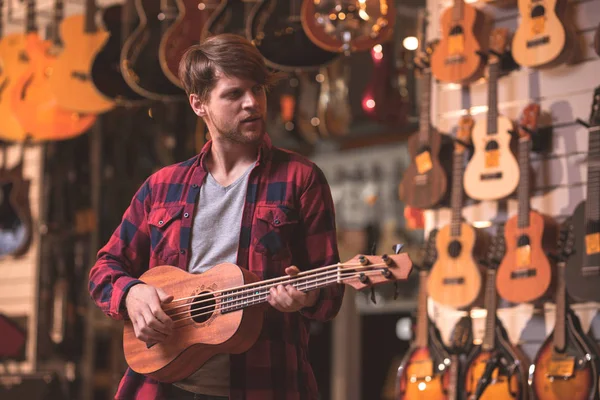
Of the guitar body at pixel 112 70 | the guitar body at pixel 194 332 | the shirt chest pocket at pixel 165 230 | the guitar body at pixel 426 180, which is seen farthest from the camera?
the guitar body at pixel 112 70

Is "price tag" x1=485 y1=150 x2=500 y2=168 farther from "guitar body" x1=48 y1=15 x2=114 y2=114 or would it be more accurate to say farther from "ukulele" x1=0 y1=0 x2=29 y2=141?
"ukulele" x1=0 y1=0 x2=29 y2=141

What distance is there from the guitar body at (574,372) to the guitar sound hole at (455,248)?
0.61 m

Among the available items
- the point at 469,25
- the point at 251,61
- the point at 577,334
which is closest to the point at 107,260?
the point at 251,61

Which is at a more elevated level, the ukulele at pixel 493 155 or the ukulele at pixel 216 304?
the ukulele at pixel 493 155

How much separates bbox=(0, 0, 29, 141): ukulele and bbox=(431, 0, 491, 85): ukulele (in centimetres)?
264

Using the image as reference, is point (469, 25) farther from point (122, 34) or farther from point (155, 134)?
point (155, 134)

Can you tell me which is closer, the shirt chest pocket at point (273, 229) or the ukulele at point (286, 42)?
the shirt chest pocket at point (273, 229)

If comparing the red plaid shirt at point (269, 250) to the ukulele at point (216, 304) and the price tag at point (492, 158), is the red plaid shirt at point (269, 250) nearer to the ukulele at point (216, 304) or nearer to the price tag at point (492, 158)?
the ukulele at point (216, 304)

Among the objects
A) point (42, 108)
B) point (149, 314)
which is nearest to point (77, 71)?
point (42, 108)

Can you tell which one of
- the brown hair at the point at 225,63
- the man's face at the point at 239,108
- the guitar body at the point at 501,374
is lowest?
the guitar body at the point at 501,374

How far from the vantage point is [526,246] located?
4.34 m

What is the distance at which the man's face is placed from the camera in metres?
2.42

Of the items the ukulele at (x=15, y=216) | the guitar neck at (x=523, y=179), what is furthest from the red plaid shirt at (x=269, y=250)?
the ukulele at (x=15, y=216)

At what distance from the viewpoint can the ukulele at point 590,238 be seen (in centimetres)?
403
